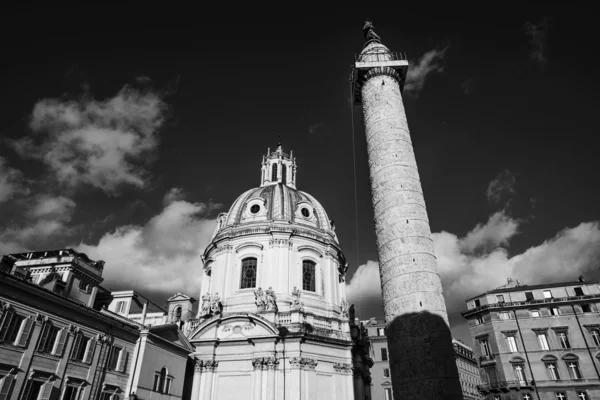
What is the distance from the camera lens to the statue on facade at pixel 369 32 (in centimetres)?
2451

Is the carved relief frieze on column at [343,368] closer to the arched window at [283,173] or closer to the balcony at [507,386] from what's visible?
the balcony at [507,386]

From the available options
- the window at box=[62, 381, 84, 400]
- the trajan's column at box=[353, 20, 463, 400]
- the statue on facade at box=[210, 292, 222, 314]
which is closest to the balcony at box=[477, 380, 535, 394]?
the statue on facade at box=[210, 292, 222, 314]

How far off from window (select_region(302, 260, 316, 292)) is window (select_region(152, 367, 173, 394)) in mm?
13524

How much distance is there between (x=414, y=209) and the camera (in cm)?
1766

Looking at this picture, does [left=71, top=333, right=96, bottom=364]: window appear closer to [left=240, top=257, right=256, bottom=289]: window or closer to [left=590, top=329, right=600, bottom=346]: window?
[left=240, top=257, right=256, bottom=289]: window

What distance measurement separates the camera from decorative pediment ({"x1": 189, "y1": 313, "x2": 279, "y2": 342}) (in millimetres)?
30594

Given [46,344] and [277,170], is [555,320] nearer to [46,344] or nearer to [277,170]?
[277,170]

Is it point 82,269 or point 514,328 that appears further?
point 514,328

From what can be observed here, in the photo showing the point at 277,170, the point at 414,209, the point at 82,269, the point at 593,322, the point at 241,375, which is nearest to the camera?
the point at 414,209

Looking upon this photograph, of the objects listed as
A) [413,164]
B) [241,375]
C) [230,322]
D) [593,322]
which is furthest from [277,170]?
[593,322]

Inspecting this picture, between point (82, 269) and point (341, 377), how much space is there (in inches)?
881

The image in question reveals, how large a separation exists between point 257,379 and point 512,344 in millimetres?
23778

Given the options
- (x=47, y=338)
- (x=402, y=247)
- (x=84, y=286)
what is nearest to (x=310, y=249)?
(x=84, y=286)

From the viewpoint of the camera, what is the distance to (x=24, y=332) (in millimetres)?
17344
